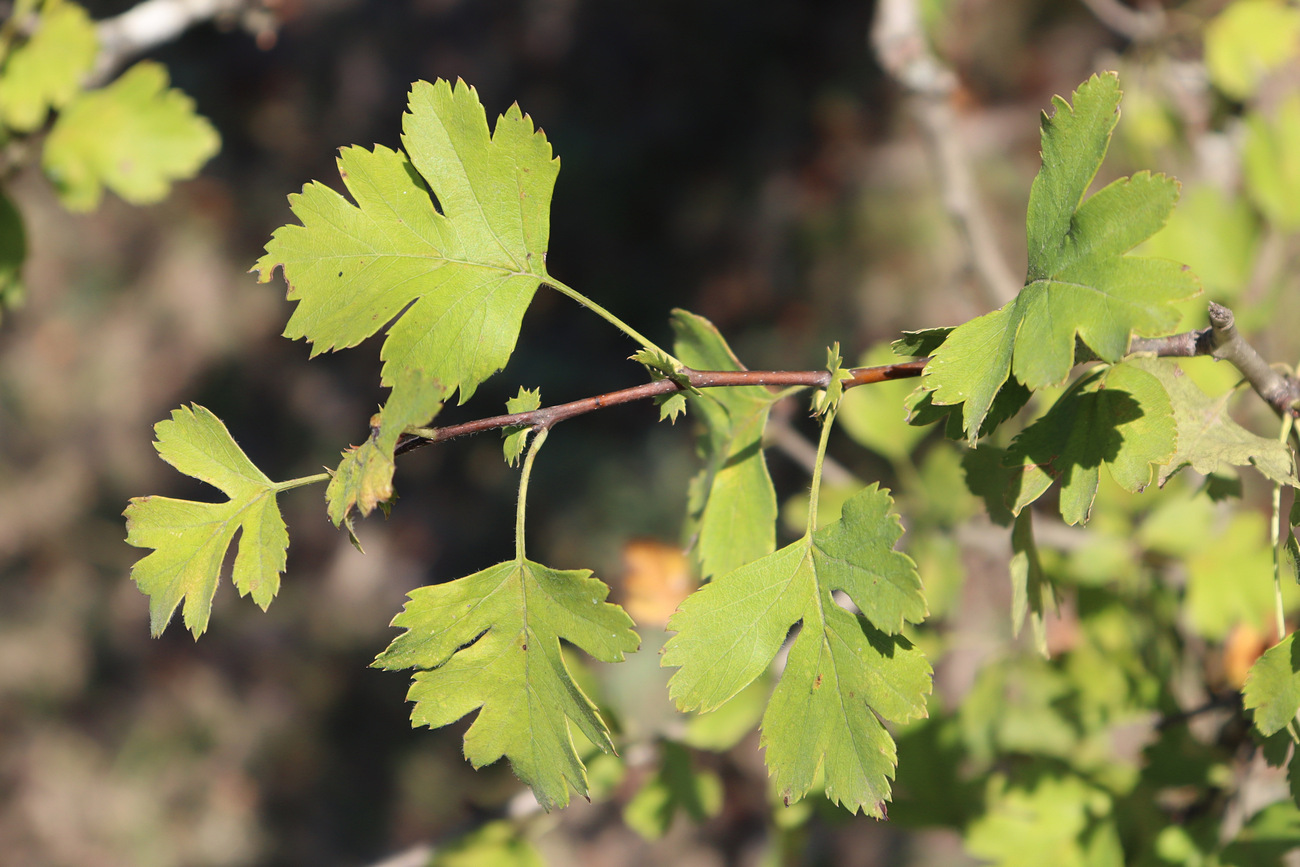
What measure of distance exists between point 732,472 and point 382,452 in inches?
17.0

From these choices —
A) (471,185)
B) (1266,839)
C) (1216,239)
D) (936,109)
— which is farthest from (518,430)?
(1216,239)

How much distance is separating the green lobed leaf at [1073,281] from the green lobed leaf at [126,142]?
1.46 meters

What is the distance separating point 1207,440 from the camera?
2.82 ft

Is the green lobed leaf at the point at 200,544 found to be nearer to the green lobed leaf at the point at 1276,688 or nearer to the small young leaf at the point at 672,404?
the small young leaf at the point at 672,404

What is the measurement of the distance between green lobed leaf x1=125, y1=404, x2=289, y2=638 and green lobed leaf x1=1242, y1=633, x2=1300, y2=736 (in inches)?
39.9

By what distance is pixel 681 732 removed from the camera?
170 cm

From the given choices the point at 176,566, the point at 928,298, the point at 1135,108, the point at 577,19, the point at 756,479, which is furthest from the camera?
the point at 577,19

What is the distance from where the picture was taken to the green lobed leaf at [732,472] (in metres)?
1.02

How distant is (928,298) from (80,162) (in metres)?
2.61

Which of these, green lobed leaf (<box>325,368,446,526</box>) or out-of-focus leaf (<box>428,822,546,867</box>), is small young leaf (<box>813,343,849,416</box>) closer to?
green lobed leaf (<box>325,368,446,526</box>)

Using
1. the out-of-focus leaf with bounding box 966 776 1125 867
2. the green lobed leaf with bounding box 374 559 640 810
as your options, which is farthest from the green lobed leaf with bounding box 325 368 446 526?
the out-of-focus leaf with bounding box 966 776 1125 867

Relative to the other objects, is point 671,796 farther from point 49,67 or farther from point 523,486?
point 49,67

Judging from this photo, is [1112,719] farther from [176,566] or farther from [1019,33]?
[1019,33]

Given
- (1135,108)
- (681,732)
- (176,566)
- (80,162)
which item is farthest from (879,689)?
(1135,108)
